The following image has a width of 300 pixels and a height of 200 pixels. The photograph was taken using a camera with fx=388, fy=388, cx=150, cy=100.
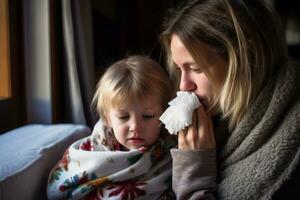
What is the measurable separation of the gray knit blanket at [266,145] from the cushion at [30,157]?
0.54 metres

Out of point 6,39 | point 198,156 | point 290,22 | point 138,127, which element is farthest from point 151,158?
point 290,22

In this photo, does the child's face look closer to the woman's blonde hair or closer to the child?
the child

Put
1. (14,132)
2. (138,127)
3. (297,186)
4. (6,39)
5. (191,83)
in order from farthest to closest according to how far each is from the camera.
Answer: (6,39), (14,132), (138,127), (191,83), (297,186)

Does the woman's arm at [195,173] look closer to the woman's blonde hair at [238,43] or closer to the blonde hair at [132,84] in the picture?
the woman's blonde hair at [238,43]

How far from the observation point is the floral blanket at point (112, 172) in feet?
3.68

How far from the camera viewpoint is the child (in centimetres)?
113

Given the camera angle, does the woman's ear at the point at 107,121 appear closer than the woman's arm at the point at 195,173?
No

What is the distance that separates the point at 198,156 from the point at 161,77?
1.08 ft

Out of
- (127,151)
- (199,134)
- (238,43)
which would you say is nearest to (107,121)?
(127,151)

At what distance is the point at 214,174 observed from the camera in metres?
1.00

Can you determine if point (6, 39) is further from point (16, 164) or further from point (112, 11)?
point (112, 11)

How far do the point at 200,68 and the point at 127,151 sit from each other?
368mm

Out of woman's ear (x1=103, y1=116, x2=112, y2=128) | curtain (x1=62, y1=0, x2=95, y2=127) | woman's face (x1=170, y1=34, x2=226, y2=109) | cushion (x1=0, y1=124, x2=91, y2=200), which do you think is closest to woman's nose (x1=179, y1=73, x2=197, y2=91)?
woman's face (x1=170, y1=34, x2=226, y2=109)

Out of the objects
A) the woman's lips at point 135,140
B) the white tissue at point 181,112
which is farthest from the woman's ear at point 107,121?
the white tissue at point 181,112
